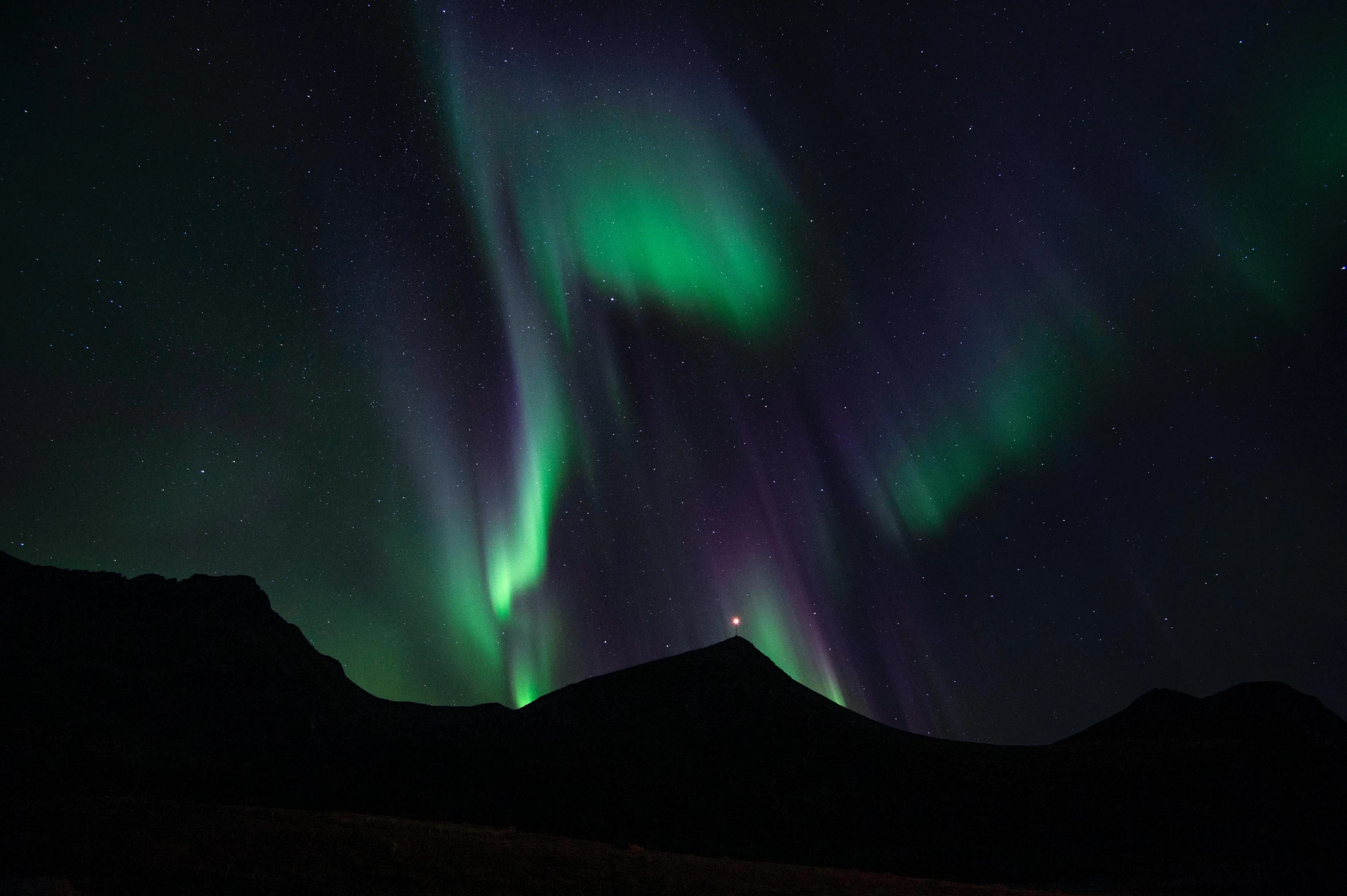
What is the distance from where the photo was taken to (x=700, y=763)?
172 ft

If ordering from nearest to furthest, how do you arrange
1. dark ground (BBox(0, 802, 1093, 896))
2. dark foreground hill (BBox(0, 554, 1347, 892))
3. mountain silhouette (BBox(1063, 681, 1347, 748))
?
dark ground (BBox(0, 802, 1093, 896)), dark foreground hill (BBox(0, 554, 1347, 892)), mountain silhouette (BBox(1063, 681, 1347, 748))

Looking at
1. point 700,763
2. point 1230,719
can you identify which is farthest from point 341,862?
point 1230,719

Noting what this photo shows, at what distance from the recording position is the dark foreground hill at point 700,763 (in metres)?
37.9

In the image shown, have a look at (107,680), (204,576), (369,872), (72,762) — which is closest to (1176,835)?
(369,872)

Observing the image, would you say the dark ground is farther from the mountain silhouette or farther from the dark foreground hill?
the mountain silhouette

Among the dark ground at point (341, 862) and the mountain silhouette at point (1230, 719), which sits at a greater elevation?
the dark ground at point (341, 862)

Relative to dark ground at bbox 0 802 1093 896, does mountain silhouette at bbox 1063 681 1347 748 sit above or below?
below

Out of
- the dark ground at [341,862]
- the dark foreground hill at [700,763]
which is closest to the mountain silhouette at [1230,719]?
the dark foreground hill at [700,763]

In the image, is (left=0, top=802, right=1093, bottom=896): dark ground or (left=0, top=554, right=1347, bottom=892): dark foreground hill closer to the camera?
(left=0, top=802, right=1093, bottom=896): dark ground

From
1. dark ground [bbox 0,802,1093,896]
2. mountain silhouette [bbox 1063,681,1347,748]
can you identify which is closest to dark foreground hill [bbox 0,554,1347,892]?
mountain silhouette [bbox 1063,681,1347,748]

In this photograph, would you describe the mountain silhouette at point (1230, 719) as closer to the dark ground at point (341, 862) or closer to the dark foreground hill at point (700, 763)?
the dark foreground hill at point (700, 763)

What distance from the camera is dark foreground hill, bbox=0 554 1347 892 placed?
124ft

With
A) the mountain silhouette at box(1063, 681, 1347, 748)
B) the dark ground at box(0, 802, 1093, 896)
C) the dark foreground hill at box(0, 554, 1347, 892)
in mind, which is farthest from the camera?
the mountain silhouette at box(1063, 681, 1347, 748)

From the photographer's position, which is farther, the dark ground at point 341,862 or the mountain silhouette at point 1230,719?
the mountain silhouette at point 1230,719
